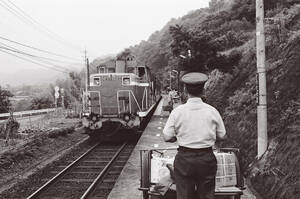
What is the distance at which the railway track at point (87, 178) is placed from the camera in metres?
8.98

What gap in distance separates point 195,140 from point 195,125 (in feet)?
0.53

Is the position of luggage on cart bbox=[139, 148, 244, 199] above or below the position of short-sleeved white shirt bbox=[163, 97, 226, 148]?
below

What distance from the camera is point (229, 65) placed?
1661cm

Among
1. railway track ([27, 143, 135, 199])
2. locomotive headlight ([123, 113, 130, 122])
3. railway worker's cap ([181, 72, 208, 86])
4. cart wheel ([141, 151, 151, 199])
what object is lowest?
railway track ([27, 143, 135, 199])

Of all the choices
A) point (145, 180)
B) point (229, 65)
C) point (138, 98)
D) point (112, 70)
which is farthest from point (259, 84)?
point (112, 70)

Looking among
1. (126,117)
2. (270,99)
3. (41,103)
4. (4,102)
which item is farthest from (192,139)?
(41,103)

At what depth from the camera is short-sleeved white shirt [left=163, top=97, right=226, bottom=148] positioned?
393cm

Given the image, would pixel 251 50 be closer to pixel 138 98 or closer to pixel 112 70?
pixel 138 98

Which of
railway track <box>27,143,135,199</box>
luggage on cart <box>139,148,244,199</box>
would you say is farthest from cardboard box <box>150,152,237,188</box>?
railway track <box>27,143,135,199</box>

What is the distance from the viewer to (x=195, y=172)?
12.6ft

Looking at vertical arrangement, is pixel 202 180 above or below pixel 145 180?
above

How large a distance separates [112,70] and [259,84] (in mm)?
11990

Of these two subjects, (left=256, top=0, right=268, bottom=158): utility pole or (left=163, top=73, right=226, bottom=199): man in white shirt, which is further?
(left=256, top=0, right=268, bottom=158): utility pole

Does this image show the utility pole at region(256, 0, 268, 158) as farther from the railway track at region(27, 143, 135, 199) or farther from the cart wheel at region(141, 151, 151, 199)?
the railway track at region(27, 143, 135, 199)
